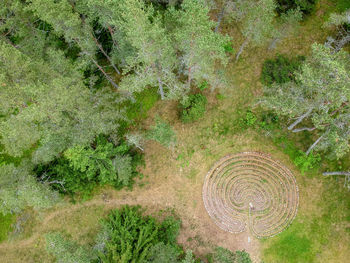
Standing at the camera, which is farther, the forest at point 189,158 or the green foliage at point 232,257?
the forest at point 189,158

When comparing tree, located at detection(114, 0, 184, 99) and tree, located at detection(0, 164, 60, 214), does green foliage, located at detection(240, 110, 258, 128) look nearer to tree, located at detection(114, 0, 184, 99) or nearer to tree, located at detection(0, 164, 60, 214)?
tree, located at detection(114, 0, 184, 99)

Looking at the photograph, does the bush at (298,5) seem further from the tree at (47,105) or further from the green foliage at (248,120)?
the tree at (47,105)

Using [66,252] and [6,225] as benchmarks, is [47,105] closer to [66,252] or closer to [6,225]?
[66,252]

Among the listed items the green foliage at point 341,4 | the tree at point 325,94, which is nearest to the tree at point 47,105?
the tree at point 325,94

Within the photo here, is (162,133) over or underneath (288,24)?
underneath

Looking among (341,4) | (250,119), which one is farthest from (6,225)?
(341,4)

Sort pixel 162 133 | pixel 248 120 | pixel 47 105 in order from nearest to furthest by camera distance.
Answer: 1. pixel 47 105
2. pixel 162 133
3. pixel 248 120

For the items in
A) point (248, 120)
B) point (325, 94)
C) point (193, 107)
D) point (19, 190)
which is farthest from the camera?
point (248, 120)
